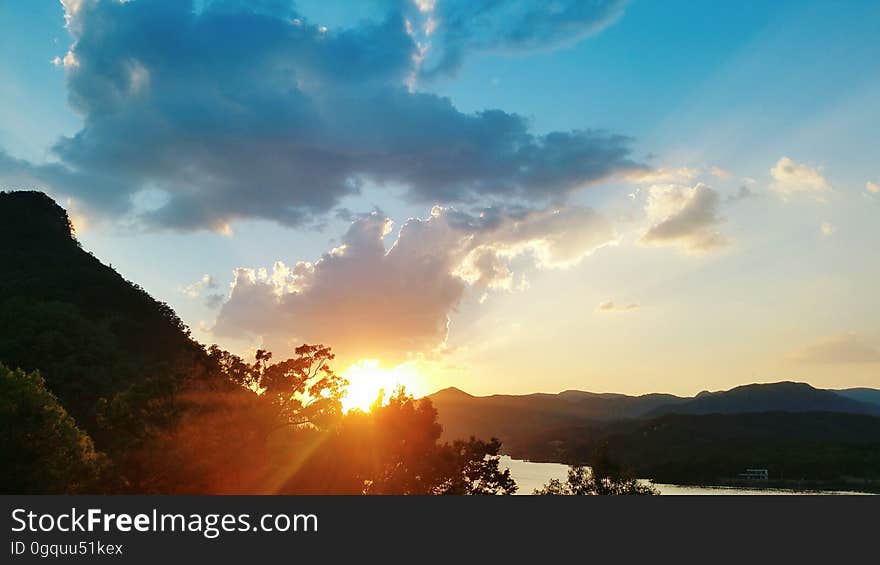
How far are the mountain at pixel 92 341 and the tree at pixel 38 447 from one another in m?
3.22

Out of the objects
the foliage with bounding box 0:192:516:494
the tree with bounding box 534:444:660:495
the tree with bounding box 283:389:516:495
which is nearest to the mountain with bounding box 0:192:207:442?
the foliage with bounding box 0:192:516:494

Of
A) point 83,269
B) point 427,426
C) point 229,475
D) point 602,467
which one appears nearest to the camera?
point 229,475

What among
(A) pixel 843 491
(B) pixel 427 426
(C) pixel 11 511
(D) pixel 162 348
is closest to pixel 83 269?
(D) pixel 162 348

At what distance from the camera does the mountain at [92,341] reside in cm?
5562

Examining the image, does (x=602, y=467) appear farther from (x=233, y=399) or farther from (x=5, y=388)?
(x=5, y=388)

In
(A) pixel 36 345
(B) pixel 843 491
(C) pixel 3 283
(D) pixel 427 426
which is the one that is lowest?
(B) pixel 843 491

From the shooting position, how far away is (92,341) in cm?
12656

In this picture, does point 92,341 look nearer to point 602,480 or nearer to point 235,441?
point 235,441

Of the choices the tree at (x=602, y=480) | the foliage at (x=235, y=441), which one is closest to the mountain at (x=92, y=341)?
the foliage at (x=235, y=441)

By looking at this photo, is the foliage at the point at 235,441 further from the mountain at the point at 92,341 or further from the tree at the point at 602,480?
the tree at the point at 602,480

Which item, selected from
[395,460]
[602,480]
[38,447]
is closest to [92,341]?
[38,447]

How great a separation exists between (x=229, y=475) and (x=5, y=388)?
23272 mm

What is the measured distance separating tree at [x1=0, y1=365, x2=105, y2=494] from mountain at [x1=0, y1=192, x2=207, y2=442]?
3220 millimetres

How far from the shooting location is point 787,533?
24500 mm
